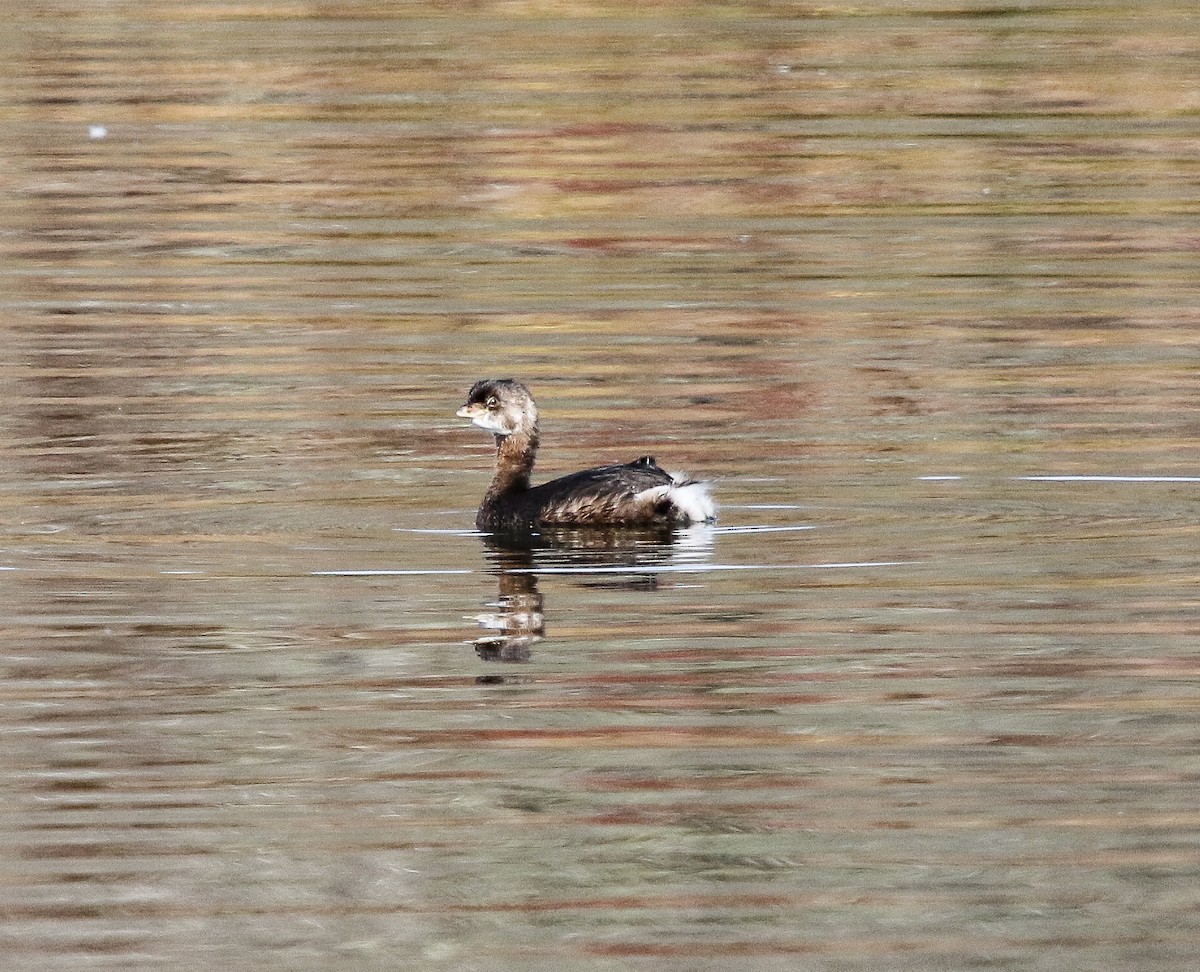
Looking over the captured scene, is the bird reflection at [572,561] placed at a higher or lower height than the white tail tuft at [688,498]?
lower

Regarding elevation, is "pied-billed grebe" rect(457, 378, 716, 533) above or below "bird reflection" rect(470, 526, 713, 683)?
above

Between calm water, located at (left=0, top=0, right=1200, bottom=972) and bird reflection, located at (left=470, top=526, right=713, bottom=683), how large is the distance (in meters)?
0.03

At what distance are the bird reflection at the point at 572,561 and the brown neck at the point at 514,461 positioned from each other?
0.37m

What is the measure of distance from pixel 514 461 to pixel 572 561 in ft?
3.32

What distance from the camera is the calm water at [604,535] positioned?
6.88 metres

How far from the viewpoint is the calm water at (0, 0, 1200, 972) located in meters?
6.88

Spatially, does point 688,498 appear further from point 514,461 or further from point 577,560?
point 514,461

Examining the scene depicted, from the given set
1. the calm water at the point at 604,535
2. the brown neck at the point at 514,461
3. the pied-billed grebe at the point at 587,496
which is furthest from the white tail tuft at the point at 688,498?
the brown neck at the point at 514,461

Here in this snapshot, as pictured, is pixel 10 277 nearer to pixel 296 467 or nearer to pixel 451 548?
pixel 296 467

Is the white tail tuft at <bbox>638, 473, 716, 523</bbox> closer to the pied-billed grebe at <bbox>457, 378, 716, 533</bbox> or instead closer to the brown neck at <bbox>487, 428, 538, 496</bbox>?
the pied-billed grebe at <bbox>457, 378, 716, 533</bbox>

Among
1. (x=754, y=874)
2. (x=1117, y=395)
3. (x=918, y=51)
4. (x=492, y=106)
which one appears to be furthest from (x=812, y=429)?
(x=918, y=51)

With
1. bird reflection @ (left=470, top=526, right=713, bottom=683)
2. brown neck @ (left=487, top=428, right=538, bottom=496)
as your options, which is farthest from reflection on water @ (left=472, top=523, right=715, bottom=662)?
brown neck @ (left=487, top=428, right=538, bottom=496)

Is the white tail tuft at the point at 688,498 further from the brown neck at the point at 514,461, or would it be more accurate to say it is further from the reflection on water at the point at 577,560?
the brown neck at the point at 514,461

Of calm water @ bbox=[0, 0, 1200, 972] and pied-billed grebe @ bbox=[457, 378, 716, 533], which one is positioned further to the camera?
pied-billed grebe @ bbox=[457, 378, 716, 533]
